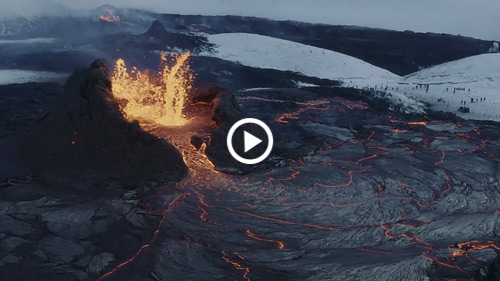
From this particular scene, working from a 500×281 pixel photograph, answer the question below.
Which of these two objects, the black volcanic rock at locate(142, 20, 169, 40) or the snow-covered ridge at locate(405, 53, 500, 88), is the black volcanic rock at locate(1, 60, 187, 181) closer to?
the snow-covered ridge at locate(405, 53, 500, 88)

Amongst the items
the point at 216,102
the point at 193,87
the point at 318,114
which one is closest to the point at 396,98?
the point at 318,114

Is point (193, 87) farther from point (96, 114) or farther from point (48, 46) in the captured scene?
point (48, 46)

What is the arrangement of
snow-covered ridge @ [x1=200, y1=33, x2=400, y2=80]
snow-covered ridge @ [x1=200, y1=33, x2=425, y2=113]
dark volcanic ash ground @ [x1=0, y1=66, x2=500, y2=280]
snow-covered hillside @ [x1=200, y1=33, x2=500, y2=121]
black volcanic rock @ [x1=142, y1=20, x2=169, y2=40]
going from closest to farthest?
dark volcanic ash ground @ [x1=0, y1=66, x2=500, y2=280], snow-covered hillside @ [x1=200, y1=33, x2=500, y2=121], snow-covered ridge @ [x1=200, y1=33, x2=425, y2=113], snow-covered ridge @ [x1=200, y1=33, x2=400, y2=80], black volcanic rock @ [x1=142, y1=20, x2=169, y2=40]

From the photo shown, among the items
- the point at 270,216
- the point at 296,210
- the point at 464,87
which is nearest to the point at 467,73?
the point at 464,87

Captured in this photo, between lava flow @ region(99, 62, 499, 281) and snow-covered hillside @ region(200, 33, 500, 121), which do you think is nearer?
lava flow @ region(99, 62, 499, 281)

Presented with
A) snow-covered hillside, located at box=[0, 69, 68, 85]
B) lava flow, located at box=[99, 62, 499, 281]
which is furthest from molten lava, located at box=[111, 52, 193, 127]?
snow-covered hillside, located at box=[0, 69, 68, 85]
